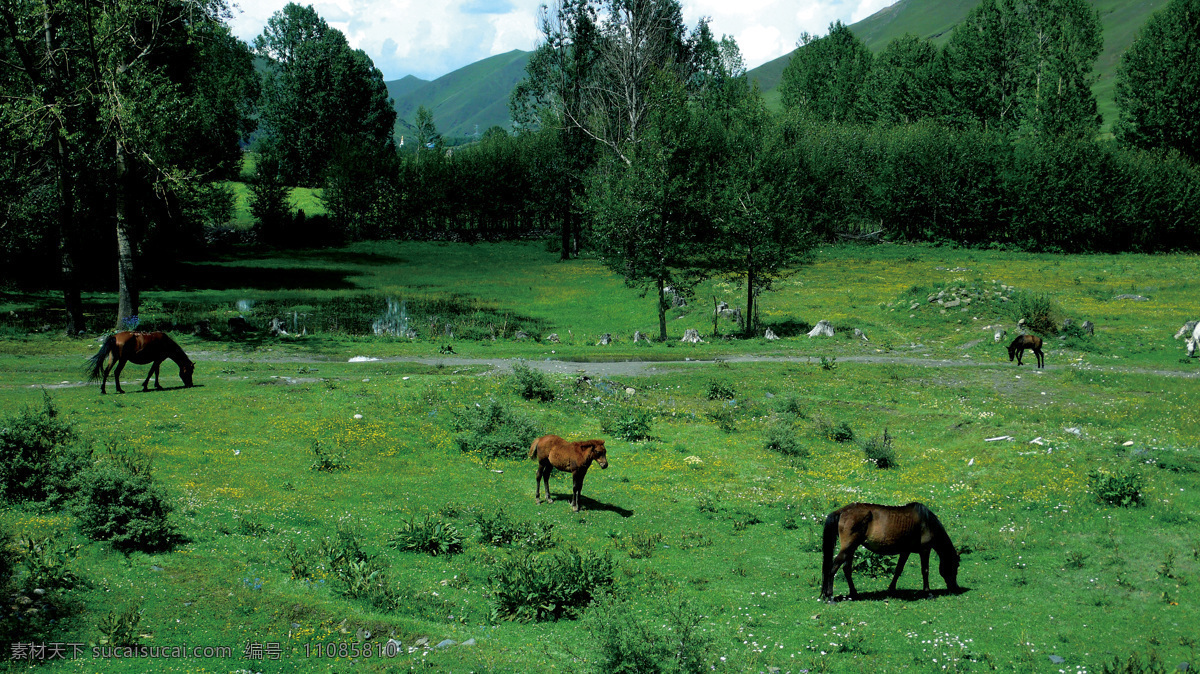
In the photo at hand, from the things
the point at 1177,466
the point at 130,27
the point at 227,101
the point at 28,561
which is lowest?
the point at 1177,466

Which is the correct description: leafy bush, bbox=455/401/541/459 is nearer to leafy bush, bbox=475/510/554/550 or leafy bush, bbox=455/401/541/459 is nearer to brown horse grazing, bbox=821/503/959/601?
leafy bush, bbox=475/510/554/550

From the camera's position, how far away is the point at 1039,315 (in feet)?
139

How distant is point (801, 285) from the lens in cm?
6675

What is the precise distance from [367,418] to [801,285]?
5013cm

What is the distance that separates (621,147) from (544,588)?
60.3 metres

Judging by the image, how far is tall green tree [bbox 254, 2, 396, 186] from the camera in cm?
11950

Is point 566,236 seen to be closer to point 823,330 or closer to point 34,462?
point 823,330

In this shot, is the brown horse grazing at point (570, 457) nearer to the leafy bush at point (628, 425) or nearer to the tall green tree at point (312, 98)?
the leafy bush at point (628, 425)

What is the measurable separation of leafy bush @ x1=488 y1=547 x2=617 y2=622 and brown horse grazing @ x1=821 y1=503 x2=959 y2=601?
369 cm

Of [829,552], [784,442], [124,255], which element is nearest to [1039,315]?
[784,442]

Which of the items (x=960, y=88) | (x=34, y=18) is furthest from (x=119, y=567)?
(x=960, y=88)

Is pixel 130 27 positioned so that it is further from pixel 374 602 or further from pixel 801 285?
pixel 801 285

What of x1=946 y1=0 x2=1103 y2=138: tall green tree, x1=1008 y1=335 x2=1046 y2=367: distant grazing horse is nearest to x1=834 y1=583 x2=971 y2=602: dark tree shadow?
x1=1008 y1=335 x2=1046 y2=367: distant grazing horse

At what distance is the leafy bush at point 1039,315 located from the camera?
42031 millimetres
